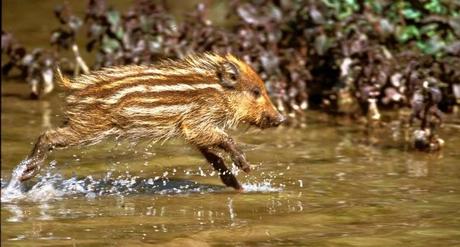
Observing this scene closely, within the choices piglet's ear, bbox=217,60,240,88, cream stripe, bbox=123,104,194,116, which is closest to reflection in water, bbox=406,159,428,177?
piglet's ear, bbox=217,60,240,88

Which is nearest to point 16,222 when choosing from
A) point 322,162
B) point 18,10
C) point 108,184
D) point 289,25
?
point 108,184

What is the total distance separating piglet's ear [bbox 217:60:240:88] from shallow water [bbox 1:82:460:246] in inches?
25.1

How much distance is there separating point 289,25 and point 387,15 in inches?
33.1

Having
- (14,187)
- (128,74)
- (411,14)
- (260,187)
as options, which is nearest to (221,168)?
(260,187)

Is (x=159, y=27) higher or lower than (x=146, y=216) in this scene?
higher

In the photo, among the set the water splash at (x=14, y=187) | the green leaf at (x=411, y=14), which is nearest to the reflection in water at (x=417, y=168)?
the green leaf at (x=411, y=14)

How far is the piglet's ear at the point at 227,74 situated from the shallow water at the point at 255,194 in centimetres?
64

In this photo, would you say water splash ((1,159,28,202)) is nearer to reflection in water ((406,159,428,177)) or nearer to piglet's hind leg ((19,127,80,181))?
piglet's hind leg ((19,127,80,181))

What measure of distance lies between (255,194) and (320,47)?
288 centimetres

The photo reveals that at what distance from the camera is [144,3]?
1110 centimetres

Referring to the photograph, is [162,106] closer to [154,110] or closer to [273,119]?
Answer: [154,110]

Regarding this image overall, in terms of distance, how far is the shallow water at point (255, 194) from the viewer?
6203 millimetres

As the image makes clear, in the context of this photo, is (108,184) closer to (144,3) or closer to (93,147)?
(93,147)

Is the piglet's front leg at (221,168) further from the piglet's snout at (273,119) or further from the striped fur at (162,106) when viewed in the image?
the piglet's snout at (273,119)
